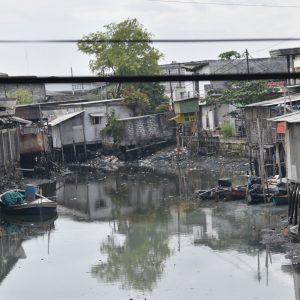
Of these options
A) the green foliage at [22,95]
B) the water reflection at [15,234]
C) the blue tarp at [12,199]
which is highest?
the green foliage at [22,95]

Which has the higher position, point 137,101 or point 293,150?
point 137,101

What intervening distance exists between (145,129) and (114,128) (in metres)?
2.14

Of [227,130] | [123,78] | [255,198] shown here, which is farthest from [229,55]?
[123,78]

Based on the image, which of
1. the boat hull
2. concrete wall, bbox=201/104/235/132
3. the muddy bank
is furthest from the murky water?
concrete wall, bbox=201/104/235/132

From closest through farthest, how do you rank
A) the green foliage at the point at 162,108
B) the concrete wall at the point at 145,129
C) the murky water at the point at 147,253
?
the murky water at the point at 147,253 < the concrete wall at the point at 145,129 < the green foliage at the point at 162,108

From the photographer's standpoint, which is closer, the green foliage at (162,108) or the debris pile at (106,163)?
the debris pile at (106,163)

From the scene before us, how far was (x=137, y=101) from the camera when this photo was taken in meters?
52.1

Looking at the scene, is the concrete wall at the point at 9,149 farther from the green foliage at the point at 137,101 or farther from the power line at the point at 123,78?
the power line at the point at 123,78

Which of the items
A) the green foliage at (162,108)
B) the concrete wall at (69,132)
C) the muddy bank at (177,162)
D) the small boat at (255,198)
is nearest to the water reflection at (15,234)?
the small boat at (255,198)

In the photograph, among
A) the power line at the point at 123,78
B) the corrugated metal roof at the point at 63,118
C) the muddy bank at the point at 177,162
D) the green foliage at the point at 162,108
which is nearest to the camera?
the power line at the point at 123,78

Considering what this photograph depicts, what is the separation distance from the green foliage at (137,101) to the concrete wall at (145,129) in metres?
1.65

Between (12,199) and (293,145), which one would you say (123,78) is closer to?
(293,145)

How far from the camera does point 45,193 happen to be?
3441 centimetres

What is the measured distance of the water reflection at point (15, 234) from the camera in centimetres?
1962
